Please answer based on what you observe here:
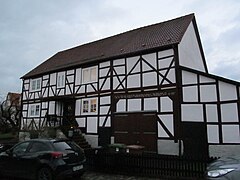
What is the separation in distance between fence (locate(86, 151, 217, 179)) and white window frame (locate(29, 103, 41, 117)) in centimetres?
1237

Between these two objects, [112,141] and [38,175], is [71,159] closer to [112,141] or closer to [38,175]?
[38,175]

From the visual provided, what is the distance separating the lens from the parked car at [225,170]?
17.9 ft

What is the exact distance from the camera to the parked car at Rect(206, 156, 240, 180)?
5.44 meters

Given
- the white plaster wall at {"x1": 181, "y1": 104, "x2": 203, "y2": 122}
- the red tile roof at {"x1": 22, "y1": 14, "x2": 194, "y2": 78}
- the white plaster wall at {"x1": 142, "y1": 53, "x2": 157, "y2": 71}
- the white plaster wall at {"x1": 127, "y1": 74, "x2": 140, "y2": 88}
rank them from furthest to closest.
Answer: the red tile roof at {"x1": 22, "y1": 14, "x2": 194, "y2": 78}
the white plaster wall at {"x1": 127, "y1": 74, "x2": 140, "y2": 88}
the white plaster wall at {"x1": 142, "y1": 53, "x2": 157, "y2": 71}
the white plaster wall at {"x1": 181, "y1": 104, "x2": 203, "y2": 122}

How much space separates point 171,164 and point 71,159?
360cm

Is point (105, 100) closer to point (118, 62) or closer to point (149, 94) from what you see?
point (118, 62)

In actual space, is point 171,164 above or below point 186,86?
below

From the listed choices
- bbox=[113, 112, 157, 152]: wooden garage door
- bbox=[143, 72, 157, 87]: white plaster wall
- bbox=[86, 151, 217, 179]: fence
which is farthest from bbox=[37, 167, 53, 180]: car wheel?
bbox=[143, 72, 157, 87]: white plaster wall

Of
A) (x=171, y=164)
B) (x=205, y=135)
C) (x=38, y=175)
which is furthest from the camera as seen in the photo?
(x=205, y=135)

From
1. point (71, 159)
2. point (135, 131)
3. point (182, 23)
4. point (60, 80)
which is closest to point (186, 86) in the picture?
point (135, 131)

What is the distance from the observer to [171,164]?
9188mm

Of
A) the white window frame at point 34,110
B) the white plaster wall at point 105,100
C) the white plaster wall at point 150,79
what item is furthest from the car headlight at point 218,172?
the white window frame at point 34,110

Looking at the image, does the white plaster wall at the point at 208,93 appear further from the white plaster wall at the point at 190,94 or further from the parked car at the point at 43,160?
the parked car at the point at 43,160

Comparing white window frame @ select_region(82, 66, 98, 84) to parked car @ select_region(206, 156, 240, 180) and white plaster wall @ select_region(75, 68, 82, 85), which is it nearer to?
white plaster wall @ select_region(75, 68, 82, 85)
